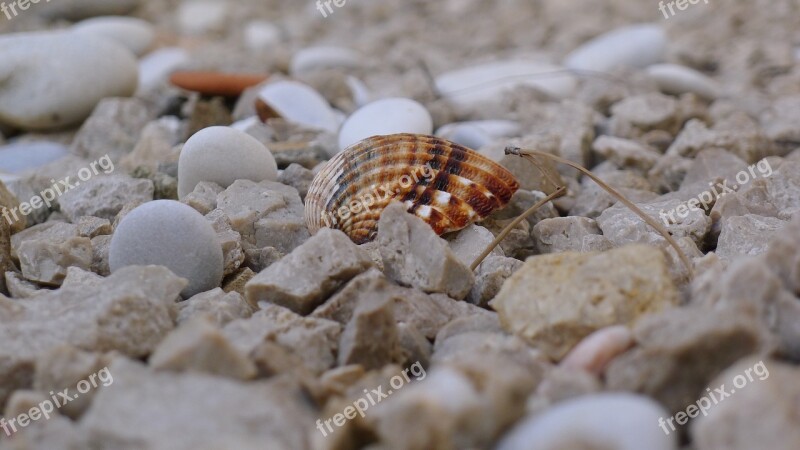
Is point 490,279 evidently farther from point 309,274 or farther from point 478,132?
point 478,132

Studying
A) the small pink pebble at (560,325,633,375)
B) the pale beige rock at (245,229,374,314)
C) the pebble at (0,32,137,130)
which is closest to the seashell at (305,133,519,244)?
the pale beige rock at (245,229,374,314)

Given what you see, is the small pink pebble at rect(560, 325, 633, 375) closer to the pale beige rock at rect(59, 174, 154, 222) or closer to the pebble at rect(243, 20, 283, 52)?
the pale beige rock at rect(59, 174, 154, 222)

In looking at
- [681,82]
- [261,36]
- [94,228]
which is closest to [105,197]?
[94,228]

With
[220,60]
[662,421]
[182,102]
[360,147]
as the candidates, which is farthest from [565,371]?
[220,60]

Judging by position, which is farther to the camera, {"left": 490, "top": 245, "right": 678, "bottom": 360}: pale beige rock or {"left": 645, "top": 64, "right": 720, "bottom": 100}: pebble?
{"left": 645, "top": 64, "right": 720, "bottom": 100}: pebble

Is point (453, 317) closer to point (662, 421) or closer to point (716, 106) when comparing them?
point (662, 421)
